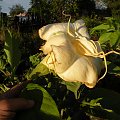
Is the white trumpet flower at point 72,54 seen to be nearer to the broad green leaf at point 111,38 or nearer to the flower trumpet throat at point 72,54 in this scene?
the flower trumpet throat at point 72,54

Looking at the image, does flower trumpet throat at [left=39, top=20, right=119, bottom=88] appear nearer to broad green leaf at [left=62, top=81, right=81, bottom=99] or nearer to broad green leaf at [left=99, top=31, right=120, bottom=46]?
broad green leaf at [left=62, top=81, right=81, bottom=99]

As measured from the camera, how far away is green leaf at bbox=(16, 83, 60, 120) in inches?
31.4

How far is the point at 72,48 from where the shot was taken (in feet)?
2.45

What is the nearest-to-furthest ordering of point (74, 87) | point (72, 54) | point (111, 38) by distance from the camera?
point (72, 54) < point (74, 87) < point (111, 38)

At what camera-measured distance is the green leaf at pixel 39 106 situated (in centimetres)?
80

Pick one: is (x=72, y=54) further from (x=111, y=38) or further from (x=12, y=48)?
(x=111, y=38)

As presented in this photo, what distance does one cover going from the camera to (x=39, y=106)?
0.82 metres

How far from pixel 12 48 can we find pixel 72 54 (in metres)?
0.25

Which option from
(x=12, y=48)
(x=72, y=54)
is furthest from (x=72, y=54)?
(x=12, y=48)

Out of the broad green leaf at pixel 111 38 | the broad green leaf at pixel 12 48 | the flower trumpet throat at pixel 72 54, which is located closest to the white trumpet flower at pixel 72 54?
the flower trumpet throat at pixel 72 54

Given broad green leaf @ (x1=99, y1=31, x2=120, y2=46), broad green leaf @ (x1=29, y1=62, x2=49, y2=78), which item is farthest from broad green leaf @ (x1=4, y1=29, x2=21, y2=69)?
broad green leaf @ (x1=99, y1=31, x2=120, y2=46)

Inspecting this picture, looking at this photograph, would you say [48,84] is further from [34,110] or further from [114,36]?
[114,36]

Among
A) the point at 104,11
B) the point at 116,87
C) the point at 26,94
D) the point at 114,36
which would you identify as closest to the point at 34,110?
the point at 26,94

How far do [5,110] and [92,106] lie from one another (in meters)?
0.21
